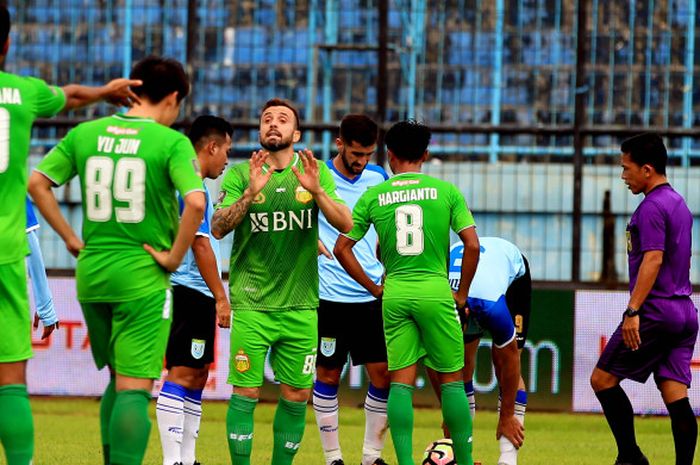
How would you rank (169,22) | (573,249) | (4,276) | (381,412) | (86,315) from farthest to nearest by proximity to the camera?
1. (169,22)
2. (573,249)
3. (381,412)
4. (86,315)
5. (4,276)

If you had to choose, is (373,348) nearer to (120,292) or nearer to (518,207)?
(120,292)

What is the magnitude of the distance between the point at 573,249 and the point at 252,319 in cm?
718

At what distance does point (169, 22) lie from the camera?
53.7ft

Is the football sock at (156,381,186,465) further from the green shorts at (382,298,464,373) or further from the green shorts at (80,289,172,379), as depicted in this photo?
the green shorts at (80,289,172,379)

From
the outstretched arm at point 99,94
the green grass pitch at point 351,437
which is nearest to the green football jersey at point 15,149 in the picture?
the outstretched arm at point 99,94

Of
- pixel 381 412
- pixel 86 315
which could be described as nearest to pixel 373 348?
pixel 381 412

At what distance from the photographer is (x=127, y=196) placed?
6.80 metres

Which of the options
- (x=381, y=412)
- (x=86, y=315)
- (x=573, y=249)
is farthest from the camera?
(x=573, y=249)

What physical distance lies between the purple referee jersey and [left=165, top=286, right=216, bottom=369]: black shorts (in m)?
2.63

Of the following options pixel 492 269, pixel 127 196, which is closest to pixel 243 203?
pixel 127 196

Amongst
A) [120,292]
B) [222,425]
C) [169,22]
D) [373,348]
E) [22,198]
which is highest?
[169,22]

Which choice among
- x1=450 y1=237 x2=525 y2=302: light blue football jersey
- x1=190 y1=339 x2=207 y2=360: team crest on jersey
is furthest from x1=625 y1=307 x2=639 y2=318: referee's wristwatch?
x1=190 y1=339 x2=207 y2=360: team crest on jersey

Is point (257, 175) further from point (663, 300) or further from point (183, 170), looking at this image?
point (663, 300)

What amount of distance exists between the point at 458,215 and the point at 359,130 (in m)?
1.19
